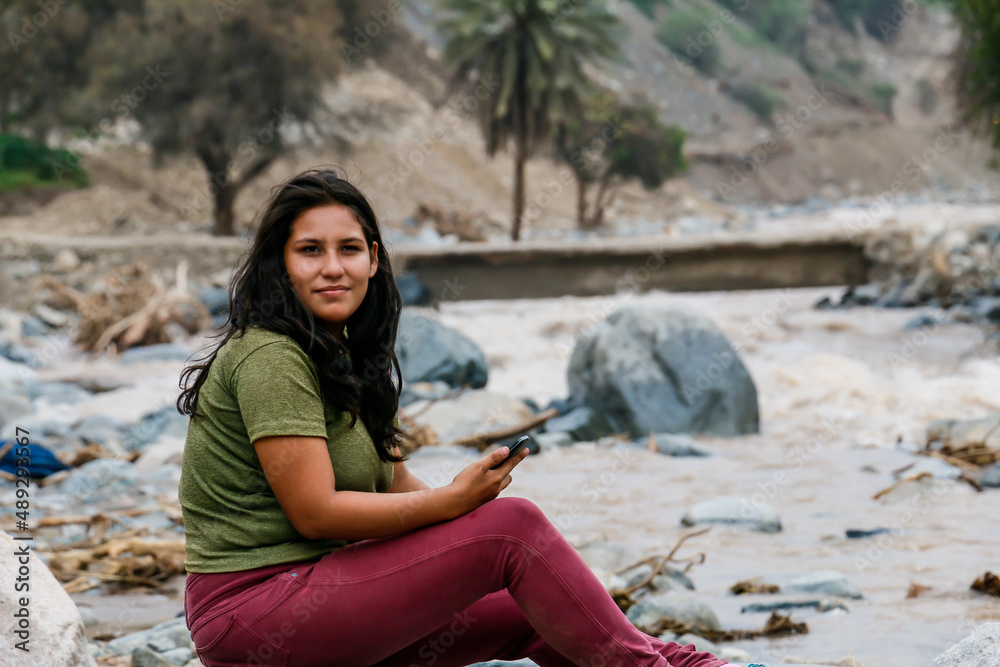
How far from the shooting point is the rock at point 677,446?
6780 millimetres

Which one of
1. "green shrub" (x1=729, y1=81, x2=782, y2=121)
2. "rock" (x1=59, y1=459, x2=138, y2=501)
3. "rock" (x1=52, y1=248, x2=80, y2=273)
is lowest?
"rock" (x1=59, y1=459, x2=138, y2=501)

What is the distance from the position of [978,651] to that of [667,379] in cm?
550

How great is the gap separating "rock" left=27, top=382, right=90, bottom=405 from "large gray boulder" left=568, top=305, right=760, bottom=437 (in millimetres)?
4646

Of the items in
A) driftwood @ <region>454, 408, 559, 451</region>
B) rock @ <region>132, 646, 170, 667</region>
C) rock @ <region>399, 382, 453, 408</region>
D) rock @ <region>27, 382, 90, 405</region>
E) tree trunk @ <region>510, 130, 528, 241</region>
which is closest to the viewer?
rock @ <region>132, 646, 170, 667</region>

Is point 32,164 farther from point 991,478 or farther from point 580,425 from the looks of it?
point 991,478

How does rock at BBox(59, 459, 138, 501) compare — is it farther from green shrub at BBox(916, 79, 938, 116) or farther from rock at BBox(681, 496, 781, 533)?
green shrub at BBox(916, 79, 938, 116)

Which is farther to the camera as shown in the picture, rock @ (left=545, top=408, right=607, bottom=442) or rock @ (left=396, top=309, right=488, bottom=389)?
rock @ (left=396, top=309, right=488, bottom=389)

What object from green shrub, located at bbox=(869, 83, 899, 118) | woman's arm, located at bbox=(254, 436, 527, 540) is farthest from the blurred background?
green shrub, located at bbox=(869, 83, 899, 118)

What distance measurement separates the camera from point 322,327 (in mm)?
2109

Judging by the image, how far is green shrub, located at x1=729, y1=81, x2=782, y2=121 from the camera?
2254 inches

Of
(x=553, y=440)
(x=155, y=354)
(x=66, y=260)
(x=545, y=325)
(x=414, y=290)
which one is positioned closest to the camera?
(x=553, y=440)

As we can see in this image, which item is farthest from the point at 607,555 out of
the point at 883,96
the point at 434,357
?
the point at 883,96

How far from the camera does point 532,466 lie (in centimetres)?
658

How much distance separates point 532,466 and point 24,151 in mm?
22843
